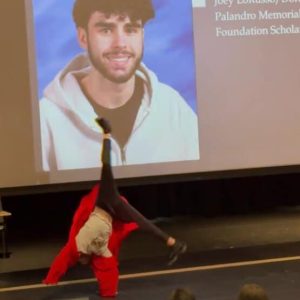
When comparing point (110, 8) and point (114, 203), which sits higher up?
point (110, 8)

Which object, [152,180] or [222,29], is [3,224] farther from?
[222,29]

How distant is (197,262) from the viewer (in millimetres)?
3461

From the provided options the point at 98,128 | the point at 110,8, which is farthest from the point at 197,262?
the point at 110,8

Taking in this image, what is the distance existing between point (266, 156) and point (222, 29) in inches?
29.9

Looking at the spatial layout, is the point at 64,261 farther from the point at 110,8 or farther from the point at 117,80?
the point at 110,8

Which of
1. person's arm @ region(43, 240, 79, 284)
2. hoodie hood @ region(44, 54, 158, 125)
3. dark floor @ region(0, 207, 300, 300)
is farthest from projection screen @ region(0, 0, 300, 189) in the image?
person's arm @ region(43, 240, 79, 284)

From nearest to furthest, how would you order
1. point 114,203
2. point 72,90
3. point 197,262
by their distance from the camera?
1. point 114,203
2. point 197,262
3. point 72,90

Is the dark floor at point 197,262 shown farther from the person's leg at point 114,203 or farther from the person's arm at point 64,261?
the person's leg at point 114,203

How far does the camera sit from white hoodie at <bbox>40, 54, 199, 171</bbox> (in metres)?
3.55

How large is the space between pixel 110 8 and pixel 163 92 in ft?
1.74

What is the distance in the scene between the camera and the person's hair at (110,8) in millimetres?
3520

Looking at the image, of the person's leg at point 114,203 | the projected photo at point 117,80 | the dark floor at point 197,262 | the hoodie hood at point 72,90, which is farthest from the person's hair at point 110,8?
the dark floor at point 197,262

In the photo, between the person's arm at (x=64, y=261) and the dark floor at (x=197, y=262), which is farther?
the dark floor at (x=197, y=262)

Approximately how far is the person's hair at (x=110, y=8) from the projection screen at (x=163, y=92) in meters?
0.03
